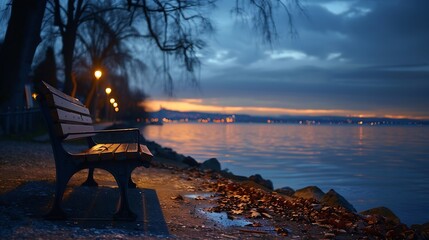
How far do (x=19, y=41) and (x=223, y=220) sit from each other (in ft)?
20.5

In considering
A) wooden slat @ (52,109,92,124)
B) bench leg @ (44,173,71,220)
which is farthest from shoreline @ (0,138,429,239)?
wooden slat @ (52,109,92,124)

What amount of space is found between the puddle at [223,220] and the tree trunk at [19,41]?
18.2 ft

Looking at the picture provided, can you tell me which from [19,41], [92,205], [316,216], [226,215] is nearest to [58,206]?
[92,205]

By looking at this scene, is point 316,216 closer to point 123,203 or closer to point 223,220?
point 223,220

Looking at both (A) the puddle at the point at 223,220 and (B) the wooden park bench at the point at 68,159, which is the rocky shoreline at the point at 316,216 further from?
(B) the wooden park bench at the point at 68,159

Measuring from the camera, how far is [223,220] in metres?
6.14

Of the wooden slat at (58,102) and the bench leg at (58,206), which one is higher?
the wooden slat at (58,102)

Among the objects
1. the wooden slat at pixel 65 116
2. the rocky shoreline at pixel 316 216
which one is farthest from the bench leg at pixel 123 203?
the rocky shoreline at pixel 316 216

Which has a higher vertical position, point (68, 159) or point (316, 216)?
point (68, 159)

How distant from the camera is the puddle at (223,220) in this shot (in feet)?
19.4

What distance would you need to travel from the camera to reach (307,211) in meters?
7.12

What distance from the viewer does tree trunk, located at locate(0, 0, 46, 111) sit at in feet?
32.3

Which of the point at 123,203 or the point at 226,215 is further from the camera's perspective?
the point at 226,215

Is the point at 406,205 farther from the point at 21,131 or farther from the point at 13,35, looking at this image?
the point at 21,131
